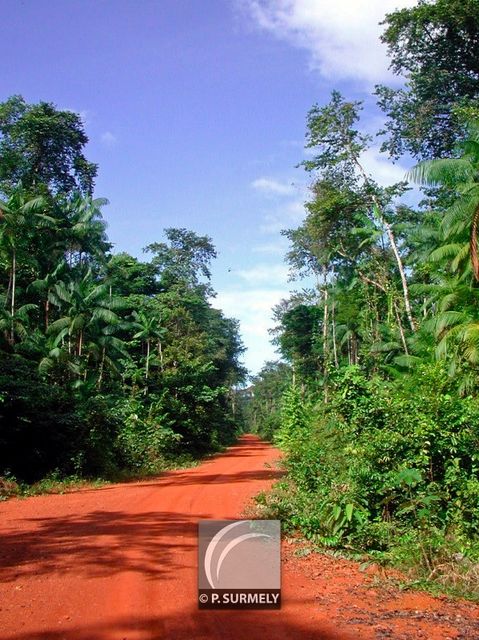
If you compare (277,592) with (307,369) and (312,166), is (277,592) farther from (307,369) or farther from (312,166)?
(307,369)

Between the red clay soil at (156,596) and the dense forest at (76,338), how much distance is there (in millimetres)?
6698

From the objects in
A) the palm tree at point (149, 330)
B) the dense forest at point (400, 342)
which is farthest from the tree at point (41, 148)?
the dense forest at point (400, 342)

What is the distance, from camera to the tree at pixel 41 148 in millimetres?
29000

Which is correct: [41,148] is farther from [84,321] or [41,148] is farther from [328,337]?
[328,337]

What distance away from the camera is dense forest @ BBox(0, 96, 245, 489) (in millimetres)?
15000

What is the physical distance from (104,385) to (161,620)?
868 inches

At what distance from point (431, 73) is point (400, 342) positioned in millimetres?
11285

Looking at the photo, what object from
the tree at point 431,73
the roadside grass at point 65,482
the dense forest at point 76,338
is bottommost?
the roadside grass at point 65,482

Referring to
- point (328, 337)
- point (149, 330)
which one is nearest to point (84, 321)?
point (149, 330)

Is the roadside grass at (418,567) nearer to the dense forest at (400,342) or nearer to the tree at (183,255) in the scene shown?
the dense forest at (400,342)

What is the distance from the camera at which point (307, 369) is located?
41.3m

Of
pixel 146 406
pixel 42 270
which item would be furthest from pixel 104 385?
pixel 42 270

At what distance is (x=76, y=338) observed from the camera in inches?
1086

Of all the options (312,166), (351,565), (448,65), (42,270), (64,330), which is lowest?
(351,565)
